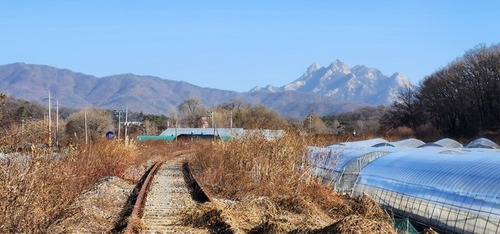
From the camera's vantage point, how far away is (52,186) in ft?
33.6

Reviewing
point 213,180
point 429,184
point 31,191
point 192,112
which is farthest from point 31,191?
point 192,112

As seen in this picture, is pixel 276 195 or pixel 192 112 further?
pixel 192 112

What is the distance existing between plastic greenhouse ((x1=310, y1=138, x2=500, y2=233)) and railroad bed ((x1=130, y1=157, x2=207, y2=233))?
4788 mm

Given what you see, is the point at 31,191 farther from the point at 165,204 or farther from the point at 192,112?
the point at 192,112

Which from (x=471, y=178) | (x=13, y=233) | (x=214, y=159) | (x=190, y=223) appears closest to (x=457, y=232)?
(x=471, y=178)

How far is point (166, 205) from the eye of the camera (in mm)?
16656

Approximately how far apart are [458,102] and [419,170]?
68.4m

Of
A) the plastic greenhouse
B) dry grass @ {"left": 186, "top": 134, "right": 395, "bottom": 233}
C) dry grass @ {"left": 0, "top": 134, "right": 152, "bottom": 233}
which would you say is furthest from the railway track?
the plastic greenhouse

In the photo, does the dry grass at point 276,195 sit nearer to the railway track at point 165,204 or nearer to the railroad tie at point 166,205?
the railway track at point 165,204

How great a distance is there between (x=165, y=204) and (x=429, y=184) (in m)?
7.26

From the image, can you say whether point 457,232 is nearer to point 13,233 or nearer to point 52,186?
point 52,186

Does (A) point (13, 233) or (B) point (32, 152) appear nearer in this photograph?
(A) point (13, 233)

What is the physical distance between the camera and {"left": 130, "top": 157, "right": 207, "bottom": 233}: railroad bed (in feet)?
41.9

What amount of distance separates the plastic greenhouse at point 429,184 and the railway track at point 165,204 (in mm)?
4492
